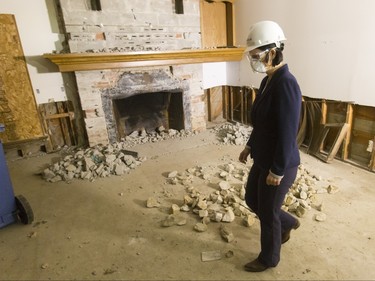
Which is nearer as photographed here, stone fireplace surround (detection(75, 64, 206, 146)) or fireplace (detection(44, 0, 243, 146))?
fireplace (detection(44, 0, 243, 146))

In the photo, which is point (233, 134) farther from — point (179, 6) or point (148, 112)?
point (179, 6)

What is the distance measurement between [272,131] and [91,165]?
8.54ft

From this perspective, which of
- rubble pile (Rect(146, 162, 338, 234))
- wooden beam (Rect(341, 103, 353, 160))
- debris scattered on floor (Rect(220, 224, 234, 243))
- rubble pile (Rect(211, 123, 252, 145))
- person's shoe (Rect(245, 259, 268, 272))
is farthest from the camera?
rubble pile (Rect(211, 123, 252, 145))

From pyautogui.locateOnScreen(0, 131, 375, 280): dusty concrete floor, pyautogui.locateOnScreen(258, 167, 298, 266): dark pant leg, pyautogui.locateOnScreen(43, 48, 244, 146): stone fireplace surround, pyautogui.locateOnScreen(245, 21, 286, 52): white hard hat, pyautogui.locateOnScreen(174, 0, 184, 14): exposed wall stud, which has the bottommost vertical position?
pyautogui.locateOnScreen(0, 131, 375, 280): dusty concrete floor

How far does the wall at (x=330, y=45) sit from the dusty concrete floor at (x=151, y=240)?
→ 1102mm

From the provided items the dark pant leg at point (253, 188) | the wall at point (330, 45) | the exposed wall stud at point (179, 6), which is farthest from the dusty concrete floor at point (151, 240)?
the exposed wall stud at point (179, 6)

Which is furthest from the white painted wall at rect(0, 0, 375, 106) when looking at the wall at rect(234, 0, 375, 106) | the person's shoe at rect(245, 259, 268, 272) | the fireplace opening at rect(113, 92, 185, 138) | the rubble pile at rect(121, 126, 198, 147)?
A: the person's shoe at rect(245, 259, 268, 272)

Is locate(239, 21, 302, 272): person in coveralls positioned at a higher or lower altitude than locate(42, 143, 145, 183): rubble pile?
higher

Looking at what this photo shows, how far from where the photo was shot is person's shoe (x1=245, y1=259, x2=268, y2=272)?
167cm

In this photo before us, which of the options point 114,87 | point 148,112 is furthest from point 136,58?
point 148,112

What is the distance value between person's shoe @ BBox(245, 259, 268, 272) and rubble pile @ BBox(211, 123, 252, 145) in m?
2.61

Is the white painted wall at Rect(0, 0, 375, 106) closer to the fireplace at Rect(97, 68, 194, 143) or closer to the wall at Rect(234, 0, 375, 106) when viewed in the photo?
the wall at Rect(234, 0, 375, 106)

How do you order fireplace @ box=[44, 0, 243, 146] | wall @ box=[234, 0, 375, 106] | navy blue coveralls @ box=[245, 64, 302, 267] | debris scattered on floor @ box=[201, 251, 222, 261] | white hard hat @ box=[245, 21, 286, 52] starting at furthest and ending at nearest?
fireplace @ box=[44, 0, 243, 146] < wall @ box=[234, 0, 375, 106] < debris scattered on floor @ box=[201, 251, 222, 261] < white hard hat @ box=[245, 21, 286, 52] < navy blue coveralls @ box=[245, 64, 302, 267]

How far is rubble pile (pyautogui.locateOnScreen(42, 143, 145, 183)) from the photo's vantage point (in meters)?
3.22
